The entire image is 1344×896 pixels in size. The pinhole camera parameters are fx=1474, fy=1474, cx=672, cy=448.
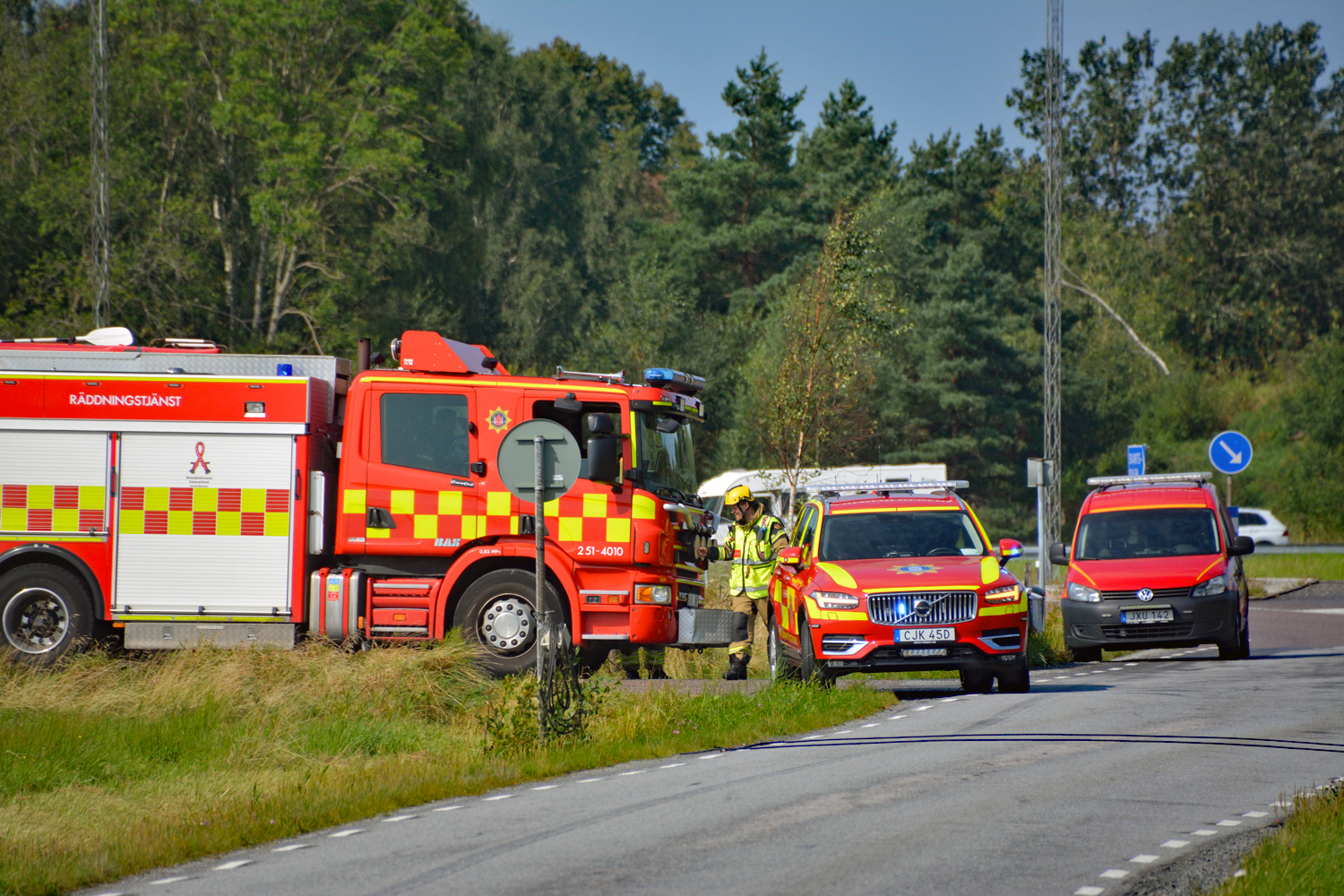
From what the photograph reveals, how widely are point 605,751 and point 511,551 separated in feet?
13.1

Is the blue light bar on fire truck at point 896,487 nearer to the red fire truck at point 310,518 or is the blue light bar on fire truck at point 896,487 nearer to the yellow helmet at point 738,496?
the yellow helmet at point 738,496

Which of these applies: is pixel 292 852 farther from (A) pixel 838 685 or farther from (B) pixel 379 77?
(B) pixel 379 77

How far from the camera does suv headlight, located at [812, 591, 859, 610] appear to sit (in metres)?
13.0

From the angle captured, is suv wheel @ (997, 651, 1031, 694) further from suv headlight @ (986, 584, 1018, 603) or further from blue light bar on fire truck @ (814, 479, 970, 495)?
blue light bar on fire truck @ (814, 479, 970, 495)

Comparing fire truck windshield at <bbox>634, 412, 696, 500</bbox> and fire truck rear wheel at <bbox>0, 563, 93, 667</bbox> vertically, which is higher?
fire truck windshield at <bbox>634, 412, 696, 500</bbox>

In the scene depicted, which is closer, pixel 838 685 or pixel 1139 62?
pixel 838 685

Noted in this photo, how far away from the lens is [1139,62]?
73.5 m

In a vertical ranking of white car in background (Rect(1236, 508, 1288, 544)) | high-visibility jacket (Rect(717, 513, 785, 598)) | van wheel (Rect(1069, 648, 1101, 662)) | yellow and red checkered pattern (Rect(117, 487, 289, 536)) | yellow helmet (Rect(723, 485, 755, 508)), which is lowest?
van wheel (Rect(1069, 648, 1101, 662))

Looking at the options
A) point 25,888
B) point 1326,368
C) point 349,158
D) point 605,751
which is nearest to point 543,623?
point 605,751

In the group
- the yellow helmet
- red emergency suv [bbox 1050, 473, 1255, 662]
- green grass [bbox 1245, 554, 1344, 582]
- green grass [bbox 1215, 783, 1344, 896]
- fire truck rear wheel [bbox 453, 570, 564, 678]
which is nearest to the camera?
green grass [bbox 1215, 783, 1344, 896]

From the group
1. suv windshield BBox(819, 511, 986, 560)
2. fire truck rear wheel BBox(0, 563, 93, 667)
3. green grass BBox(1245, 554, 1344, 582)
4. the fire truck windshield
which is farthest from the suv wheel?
green grass BBox(1245, 554, 1344, 582)

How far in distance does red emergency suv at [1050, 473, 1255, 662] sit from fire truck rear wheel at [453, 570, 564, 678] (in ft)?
21.8

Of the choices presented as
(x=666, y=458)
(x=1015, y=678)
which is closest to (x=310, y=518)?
(x=666, y=458)

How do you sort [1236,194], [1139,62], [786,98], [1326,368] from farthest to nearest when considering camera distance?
[1139,62] < [1236,194] < [786,98] < [1326,368]
